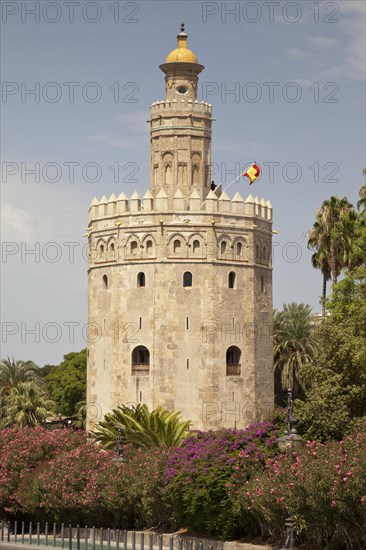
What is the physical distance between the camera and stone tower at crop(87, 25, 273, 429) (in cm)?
6444

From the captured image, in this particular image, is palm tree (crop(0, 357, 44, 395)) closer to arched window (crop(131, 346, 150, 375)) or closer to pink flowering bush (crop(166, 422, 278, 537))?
arched window (crop(131, 346, 150, 375))

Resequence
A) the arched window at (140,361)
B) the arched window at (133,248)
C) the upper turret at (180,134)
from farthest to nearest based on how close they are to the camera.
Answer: the upper turret at (180,134)
the arched window at (133,248)
the arched window at (140,361)

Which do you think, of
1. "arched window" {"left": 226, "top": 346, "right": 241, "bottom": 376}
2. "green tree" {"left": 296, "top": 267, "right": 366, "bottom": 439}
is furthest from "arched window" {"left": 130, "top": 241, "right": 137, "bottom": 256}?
A: "green tree" {"left": 296, "top": 267, "right": 366, "bottom": 439}

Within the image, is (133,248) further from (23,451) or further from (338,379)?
(338,379)

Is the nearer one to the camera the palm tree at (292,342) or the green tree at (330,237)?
the green tree at (330,237)

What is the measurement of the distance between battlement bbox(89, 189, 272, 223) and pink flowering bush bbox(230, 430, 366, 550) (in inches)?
1166

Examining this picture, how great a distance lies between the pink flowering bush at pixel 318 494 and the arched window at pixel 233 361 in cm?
2798

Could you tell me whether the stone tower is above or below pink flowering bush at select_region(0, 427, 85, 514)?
above

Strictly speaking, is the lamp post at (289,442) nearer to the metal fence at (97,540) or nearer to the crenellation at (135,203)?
the metal fence at (97,540)

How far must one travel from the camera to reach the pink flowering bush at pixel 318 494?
1265 inches

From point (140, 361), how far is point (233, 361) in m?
4.88

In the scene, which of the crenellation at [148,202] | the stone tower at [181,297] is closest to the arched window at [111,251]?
the stone tower at [181,297]

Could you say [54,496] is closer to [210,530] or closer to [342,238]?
[210,530]

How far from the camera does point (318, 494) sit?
32.7 meters
